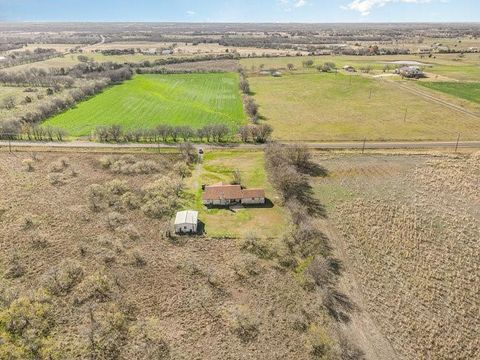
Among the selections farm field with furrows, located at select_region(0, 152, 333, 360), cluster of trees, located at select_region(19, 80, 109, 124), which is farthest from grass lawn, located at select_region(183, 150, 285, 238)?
cluster of trees, located at select_region(19, 80, 109, 124)

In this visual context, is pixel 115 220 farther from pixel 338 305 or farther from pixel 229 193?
pixel 338 305

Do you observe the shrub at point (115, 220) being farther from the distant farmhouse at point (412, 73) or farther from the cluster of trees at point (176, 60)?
the distant farmhouse at point (412, 73)

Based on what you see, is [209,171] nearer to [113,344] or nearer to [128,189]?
[128,189]

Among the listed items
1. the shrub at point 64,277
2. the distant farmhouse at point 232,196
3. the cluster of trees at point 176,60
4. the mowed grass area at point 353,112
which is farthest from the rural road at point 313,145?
the cluster of trees at point 176,60

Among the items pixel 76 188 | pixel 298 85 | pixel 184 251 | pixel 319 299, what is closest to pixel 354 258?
pixel 319 299

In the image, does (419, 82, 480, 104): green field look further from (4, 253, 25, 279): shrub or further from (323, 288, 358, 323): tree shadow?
(4, 253, 25, 279): shrub

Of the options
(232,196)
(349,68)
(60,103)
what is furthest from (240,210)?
(349,68)

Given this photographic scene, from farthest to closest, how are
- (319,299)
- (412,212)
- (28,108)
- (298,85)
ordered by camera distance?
(298,85) → (28,108) → (412,212) → (319,299)
